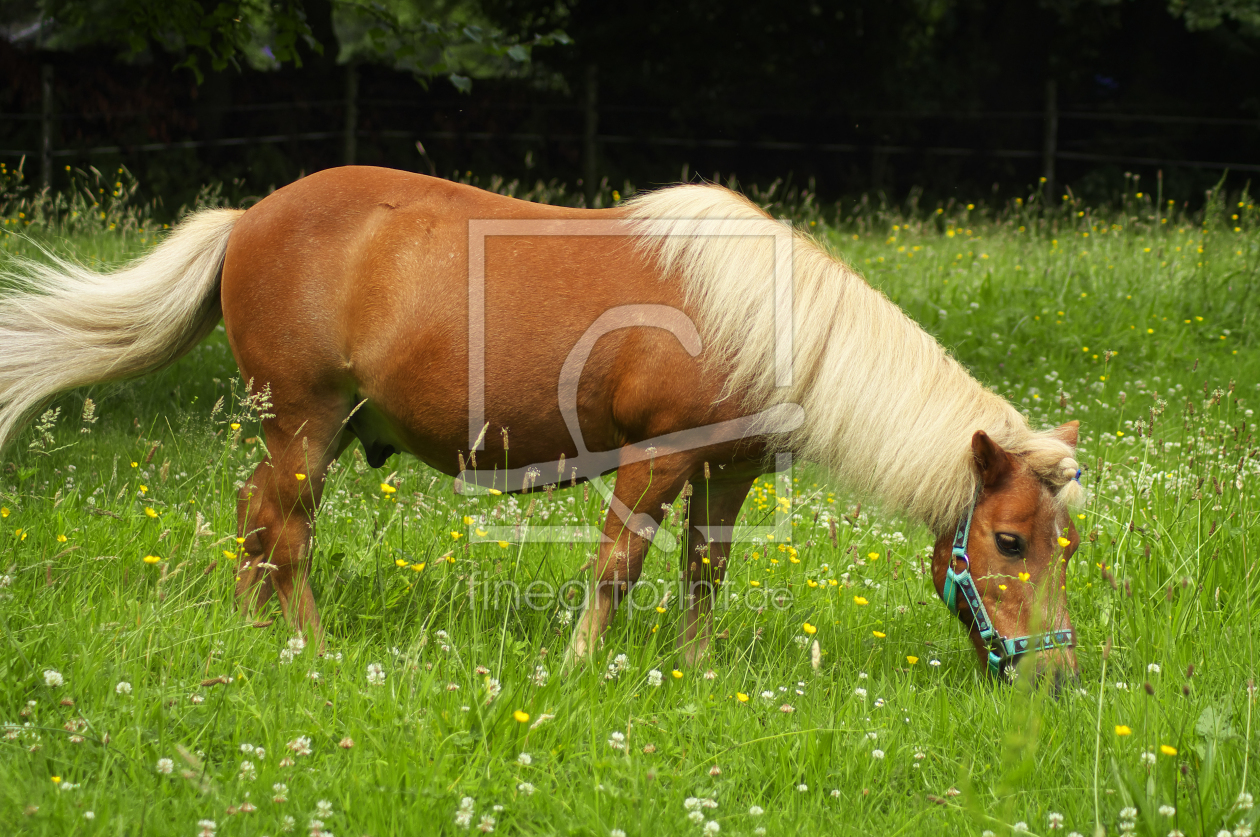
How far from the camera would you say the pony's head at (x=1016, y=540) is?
2795 mm

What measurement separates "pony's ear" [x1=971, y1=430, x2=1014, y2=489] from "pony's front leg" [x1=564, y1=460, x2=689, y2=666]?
0.84 metres

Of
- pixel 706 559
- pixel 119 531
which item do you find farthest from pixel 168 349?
pixel 706 559

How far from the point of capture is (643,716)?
8.39ft

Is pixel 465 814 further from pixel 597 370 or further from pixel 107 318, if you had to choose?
pixel 107 318

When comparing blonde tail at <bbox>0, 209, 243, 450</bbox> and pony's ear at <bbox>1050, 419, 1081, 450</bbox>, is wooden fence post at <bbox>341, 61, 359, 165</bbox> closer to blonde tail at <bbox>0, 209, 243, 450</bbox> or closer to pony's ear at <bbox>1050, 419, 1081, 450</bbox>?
blonde tail at <bbox>0, 209, 243, 450</bbox>

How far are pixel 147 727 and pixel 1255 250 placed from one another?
8875 mm

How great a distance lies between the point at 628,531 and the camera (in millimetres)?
2967

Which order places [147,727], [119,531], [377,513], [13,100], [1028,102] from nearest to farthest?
1. [147,727]
2. [119,531]
3. [377,513]
4. [13,100]
5. [1028,102]

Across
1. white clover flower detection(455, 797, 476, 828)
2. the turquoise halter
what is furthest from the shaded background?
white clover flower detection(455, 797, 476, 828)

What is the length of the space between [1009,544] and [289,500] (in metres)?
2.22

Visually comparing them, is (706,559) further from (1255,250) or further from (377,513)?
(1255,250)

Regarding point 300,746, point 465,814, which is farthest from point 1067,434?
point 300,746

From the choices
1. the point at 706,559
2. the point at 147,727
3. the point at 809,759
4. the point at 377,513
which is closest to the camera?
the point at 147,727

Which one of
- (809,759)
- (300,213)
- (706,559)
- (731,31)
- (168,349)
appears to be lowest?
(809,759)
